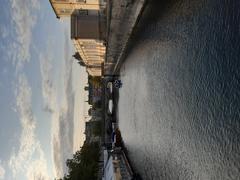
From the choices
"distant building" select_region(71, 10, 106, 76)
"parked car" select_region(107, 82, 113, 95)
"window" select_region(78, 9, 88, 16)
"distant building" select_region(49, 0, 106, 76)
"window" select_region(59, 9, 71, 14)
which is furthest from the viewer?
"window" select_region(78, 9, 88, 16)

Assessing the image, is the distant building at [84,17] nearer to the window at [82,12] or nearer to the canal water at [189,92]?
the window at [82,12]

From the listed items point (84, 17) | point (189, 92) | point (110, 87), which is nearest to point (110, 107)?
point (110, 87)

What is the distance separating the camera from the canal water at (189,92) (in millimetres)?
17094

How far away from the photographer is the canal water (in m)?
17.1

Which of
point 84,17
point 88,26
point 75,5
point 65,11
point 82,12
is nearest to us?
point 75,5

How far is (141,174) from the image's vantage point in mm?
30719

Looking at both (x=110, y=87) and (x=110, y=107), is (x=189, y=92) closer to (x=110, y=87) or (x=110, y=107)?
(x=110, y=107)

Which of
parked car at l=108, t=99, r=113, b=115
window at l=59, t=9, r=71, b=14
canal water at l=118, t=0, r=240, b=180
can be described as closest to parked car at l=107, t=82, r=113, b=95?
parked car at l=108, t=99, r=113, b=115

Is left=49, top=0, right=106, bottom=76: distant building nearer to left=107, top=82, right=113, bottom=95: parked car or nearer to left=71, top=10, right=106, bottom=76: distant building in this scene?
left=71, top=10, right=106, bottom=76: distant building

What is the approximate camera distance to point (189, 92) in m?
21.8

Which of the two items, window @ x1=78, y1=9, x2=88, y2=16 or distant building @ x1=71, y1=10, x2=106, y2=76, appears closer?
distant building @ x1=71, y1=10, x2=106, y2=76

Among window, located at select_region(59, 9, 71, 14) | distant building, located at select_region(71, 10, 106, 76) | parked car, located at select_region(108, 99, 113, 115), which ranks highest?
window, located at select_region(59, 9, 71, 14)

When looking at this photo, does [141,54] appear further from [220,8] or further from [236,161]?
[236,161]

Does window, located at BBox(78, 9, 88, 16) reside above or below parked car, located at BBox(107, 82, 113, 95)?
above
